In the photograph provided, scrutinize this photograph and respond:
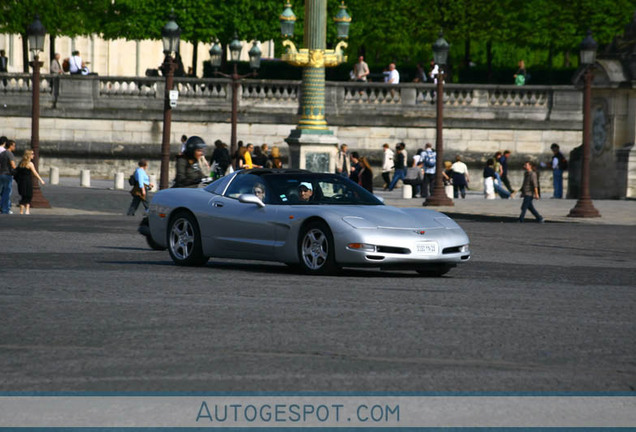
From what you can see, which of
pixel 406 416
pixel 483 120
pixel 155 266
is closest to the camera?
pixel 406 416

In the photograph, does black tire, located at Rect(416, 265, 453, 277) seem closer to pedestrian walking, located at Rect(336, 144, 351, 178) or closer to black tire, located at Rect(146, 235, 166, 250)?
black tire, located at Rect(146, 235, 166, 250)

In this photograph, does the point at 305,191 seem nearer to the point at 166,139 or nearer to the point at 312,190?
the point at 312,190

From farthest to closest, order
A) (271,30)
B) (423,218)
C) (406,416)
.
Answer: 1. (271,30)
2. (423,218)
3. (406,416)

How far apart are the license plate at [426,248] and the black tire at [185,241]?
9.28 feet

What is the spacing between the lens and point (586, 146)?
3278 cm

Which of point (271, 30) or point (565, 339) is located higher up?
point (271, 30)

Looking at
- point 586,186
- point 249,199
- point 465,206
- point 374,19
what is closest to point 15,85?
point 465,206

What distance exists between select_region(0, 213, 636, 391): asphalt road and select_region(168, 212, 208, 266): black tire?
360 millimetres

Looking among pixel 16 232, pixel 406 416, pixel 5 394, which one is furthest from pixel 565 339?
pixel 16 232

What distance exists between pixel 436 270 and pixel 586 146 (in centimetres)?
1762

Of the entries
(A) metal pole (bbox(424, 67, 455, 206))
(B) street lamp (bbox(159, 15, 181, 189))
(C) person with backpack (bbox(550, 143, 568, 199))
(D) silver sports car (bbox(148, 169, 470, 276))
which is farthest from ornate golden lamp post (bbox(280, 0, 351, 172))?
(D) silver sports car (bbox(148, 169, 470, 276))

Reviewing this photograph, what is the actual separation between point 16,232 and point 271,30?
40573 millimetres

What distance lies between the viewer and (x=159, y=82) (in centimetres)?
4838

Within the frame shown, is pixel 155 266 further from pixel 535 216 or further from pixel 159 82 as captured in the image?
pixel 159 82
